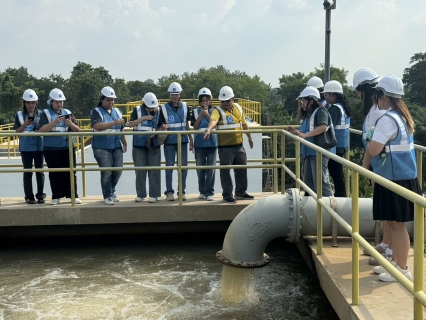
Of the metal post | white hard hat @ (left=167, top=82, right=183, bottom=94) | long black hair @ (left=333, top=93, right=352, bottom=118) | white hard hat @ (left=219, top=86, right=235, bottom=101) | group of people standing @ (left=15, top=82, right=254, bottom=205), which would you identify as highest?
the metal post

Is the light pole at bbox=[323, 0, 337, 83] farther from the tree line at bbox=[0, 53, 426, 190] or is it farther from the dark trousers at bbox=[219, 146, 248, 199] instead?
the tree line at bbox=[0, 53, 426, 190]

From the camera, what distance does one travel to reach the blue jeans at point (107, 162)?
24.0 ft

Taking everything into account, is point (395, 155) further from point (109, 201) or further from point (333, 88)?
point (109, 201)

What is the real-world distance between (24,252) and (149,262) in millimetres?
1856

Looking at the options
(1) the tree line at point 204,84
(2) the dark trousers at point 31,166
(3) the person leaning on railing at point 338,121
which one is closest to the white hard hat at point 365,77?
(3) the person leaning on railing at point 338,121

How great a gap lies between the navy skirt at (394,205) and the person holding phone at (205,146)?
11.8ft

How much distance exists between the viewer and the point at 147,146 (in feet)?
24.3

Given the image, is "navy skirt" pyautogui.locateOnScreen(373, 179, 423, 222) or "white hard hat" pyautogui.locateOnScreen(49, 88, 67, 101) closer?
"navy skirt" pyautogui.locateOnScreen(373, 179, 423, 222)

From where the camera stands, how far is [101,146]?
7.29 m

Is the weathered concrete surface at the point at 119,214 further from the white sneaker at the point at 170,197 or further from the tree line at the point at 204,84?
the tree line at the point at 204,84

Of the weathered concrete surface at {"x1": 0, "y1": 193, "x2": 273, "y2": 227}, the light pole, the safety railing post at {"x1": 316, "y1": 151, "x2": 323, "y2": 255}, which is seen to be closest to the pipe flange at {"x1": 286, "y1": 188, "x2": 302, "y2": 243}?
the safety railing post at {"x1": 316, "y1": 151, "x2": 323, "y2": 255}

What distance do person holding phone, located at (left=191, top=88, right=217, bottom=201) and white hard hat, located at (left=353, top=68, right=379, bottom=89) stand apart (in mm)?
2873

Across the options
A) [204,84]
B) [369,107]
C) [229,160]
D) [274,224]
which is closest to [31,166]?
[229,160]

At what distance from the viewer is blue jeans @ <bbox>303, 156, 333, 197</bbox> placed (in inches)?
239
